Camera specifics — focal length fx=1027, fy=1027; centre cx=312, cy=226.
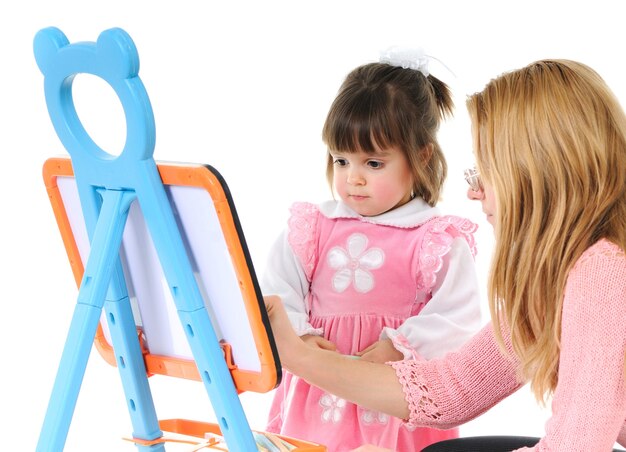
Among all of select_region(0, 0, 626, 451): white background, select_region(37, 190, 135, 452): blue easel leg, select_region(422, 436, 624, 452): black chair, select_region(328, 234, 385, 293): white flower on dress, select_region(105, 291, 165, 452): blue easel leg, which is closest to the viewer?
select_region(37, 190, 135, 452): blue easel leg

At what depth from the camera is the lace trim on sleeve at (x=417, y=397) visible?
76.9 inches

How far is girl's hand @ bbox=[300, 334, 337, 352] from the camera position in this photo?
2.11 m

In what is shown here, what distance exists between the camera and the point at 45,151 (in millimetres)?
3527

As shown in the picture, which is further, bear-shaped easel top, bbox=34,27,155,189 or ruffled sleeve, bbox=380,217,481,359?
ruffled sleeve, bbox=380,217,481,359

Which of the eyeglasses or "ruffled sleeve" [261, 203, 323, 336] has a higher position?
the eyeglasses

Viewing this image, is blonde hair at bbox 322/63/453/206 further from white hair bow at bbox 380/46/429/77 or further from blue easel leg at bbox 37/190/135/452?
blue easel leg at bbox 37/190/135/452

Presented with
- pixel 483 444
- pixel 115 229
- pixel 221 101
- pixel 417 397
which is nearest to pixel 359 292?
pixel 417 397

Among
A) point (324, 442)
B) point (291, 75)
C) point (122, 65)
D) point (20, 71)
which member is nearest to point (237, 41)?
point (291, 75)

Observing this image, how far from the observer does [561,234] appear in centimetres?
162

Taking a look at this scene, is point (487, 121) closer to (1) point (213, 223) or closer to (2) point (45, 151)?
(1) point (213, 223)

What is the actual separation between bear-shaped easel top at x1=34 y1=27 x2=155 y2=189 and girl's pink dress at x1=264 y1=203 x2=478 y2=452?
63cm

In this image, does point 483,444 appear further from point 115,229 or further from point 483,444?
point 115,229

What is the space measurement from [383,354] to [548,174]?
2.04 feet

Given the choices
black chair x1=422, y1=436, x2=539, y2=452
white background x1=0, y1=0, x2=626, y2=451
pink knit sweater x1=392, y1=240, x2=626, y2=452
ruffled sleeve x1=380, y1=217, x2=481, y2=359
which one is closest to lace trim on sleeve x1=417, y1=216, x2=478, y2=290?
ruffled sleeve x1=380, y1=217, x2=481, y2=359
